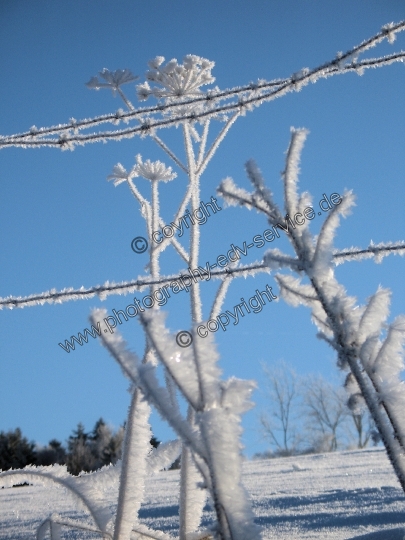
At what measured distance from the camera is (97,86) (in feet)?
7.08

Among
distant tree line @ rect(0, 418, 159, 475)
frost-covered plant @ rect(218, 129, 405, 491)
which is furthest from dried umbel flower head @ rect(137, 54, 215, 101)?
distant tree line @ rect(0, 418, 159, 475)

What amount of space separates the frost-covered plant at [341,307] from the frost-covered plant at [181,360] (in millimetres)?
20

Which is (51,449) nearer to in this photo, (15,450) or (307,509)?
(15,450)

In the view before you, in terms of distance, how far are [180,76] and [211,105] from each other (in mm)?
555

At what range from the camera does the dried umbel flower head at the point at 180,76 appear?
1896mm

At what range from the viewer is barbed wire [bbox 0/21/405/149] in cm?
115

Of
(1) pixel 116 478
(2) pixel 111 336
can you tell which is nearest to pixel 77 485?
(1) pixel 116 478

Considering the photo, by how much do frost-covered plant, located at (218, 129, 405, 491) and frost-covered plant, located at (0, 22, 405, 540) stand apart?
0.07 ft

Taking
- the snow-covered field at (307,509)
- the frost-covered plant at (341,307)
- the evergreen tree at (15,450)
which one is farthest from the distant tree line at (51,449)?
the frost-covered plant at (341,307)

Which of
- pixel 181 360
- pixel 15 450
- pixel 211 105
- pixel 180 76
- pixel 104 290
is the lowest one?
pixel 181 360

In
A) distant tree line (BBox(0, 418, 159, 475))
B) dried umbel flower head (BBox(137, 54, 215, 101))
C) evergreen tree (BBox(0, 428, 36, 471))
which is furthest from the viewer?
evergreen tree (BBox(0, 428, 36, 471))

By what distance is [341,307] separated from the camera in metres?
0.64

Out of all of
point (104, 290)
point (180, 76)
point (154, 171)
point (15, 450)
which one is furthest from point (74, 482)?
point (15, 450)

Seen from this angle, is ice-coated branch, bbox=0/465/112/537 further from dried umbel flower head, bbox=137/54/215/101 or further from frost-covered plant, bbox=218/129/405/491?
dried umbel flower head, bbox=137/54/215/101
